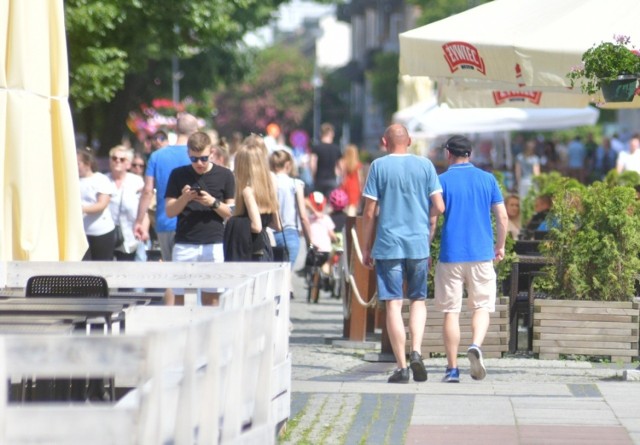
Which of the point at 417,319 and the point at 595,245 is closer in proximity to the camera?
the point at 417,319

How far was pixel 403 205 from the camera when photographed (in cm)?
1071

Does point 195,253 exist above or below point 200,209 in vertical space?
below

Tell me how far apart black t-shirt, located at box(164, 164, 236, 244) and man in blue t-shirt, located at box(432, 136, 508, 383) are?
74.1 inches

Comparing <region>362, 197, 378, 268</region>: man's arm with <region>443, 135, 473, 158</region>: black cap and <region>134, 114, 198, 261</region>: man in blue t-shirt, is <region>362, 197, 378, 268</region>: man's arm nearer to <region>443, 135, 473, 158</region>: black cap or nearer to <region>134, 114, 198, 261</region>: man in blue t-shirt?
<region>443, 135, 473, 158</region>: black cap

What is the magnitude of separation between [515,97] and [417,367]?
19.8ft

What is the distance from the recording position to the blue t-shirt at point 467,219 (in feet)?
35.3

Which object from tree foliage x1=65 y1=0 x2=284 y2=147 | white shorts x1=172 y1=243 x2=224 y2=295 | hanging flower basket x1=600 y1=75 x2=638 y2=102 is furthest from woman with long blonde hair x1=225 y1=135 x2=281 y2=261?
tree foliage x1=65 y1=0 x2=284 y2=147

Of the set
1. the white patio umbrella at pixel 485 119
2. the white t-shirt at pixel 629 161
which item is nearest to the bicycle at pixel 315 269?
the white t-shirt at pixel 629 161

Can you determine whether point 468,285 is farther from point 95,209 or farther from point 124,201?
point 124,201

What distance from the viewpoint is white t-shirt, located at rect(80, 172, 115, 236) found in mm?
13789

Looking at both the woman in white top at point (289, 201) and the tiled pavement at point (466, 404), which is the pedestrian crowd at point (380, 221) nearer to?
the woman in white top at point (289, 201)

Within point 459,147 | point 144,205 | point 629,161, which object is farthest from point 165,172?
point 629,161

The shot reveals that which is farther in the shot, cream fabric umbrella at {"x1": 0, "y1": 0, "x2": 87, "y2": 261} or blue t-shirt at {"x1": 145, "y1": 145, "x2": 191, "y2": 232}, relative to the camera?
blue t-shirt at {"x1": 145, "y1": 145, "x2": 191, "y2": 232}

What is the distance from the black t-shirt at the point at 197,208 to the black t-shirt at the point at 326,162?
542 inches
